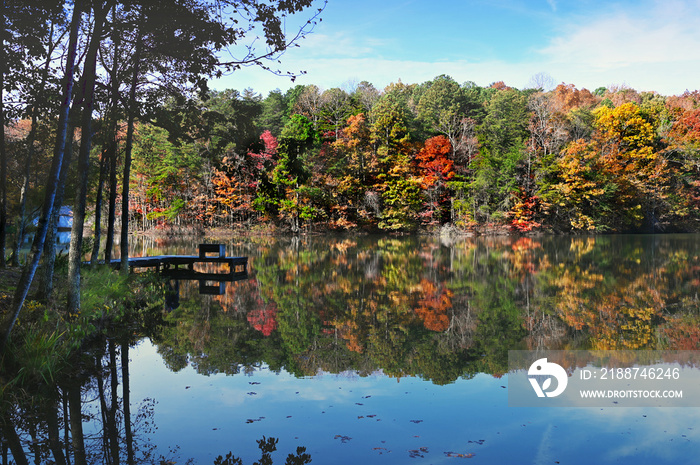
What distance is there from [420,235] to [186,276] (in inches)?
988

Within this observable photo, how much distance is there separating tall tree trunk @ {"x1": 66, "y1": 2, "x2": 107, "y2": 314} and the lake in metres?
1.24

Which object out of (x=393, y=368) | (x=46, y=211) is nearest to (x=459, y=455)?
(x=393, y=368)

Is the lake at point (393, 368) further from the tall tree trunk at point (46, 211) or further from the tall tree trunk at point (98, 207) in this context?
the tall tree trunk at point (98, 207)

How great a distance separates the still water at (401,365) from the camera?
4191 mm

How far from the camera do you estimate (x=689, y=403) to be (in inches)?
202

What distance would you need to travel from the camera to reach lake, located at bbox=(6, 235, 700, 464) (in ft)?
13.7

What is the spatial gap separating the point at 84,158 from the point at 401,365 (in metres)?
5.36

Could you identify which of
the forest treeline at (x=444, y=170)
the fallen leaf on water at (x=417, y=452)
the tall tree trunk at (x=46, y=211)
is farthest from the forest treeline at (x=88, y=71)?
the forest treeline at (x=444, y=170)

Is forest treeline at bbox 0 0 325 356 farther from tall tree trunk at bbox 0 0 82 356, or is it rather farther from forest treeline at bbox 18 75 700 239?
forest treeline at bbox 18 75 700 239

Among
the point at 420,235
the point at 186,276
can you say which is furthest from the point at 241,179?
the point at 186,276

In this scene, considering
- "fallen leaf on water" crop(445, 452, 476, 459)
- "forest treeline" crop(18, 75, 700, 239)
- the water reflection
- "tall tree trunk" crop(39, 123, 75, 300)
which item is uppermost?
"forest treeline" crop(18, 75, 700, 239)

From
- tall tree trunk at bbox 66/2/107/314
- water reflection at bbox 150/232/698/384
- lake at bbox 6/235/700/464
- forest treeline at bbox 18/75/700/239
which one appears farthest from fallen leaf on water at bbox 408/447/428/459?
forest treeline at bbox 18/75/700/239

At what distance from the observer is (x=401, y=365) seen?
6418mm

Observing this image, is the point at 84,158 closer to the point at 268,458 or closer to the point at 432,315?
the point at 268,458
